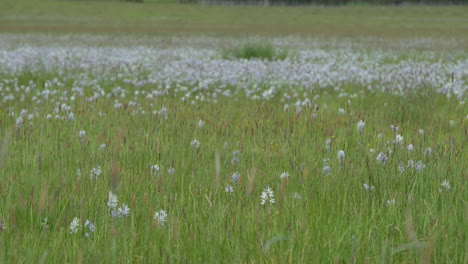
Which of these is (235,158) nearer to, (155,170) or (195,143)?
(155,170)

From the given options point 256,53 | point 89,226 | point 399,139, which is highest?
point 399,139

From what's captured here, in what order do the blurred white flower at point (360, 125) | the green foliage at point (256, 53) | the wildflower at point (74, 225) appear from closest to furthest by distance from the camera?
the wildflower at point (74, 225) < the blurred white flower at point (360, 125) < the green foliage at point (256, 53)

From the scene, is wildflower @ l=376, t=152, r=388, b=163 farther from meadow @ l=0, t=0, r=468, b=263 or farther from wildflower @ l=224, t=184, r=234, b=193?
wildflower @ l=224, t=184, r=234, b=193

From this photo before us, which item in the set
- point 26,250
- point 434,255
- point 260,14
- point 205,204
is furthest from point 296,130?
point 260,14

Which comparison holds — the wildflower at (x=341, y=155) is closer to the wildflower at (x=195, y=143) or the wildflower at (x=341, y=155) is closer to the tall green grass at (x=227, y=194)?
the tall green grass at (x=227, y=194)

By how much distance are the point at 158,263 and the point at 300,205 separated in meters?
0.84

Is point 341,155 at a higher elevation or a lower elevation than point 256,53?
higher

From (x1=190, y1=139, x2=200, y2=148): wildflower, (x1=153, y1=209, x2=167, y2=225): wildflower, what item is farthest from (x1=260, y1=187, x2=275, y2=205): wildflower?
(x1=190, y1=139, x2=200, y2=148): wildflower

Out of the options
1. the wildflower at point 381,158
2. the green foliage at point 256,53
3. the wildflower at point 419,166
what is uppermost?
the wildflower at point 381,158

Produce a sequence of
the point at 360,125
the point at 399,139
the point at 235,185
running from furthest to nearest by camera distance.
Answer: the point at 360,125 < the point at 399,139 < the point at 235,185

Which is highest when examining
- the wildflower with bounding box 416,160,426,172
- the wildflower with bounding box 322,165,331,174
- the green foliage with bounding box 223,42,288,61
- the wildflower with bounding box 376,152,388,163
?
the wildflower with bounding box 376,152,388,163

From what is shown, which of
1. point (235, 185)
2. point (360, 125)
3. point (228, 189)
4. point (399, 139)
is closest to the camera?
point (228, 189)

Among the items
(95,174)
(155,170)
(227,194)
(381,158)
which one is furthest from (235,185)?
(381,158)

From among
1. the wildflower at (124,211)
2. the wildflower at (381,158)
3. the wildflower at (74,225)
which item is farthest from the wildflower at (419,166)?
the wildflower at (74,225)
